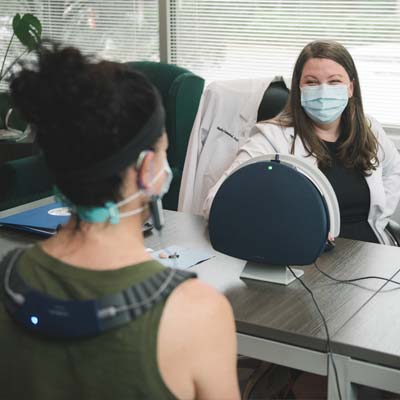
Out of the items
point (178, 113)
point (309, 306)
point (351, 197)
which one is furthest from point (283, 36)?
point (309, 306)

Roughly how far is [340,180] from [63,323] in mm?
1651

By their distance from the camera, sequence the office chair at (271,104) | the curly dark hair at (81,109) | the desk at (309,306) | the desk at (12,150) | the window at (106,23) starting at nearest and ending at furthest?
the curly dark hair at (81,109) < the desk at (309,306) < the office chair at (271,104) < the desk at (12,150) < the window at (106,23)

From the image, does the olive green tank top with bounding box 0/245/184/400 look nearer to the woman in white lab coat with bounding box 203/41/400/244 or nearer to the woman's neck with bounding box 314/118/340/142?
the woman in white lab coat with bounding box 203/41/400/244

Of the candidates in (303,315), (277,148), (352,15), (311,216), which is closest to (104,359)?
(303,315)

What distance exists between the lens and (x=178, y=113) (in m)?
3.31

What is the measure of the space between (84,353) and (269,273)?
2.86 feet

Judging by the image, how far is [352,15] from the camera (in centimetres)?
341

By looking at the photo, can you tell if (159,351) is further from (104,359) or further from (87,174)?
(87,174)

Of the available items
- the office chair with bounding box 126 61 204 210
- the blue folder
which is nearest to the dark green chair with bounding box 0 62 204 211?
the office chair with bounding box 126 61 204 210

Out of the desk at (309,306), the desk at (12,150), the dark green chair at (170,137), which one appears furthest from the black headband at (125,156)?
the desk at (12,150)

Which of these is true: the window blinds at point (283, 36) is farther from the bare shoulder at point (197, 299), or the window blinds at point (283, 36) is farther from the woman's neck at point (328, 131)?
the bare shoulder at point (197, 299)

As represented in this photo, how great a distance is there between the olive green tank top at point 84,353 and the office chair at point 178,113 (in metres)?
2.27

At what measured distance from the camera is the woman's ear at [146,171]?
36.4 inches

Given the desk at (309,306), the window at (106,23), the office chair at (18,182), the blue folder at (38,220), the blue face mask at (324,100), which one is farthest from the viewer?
the window at (106,23)
